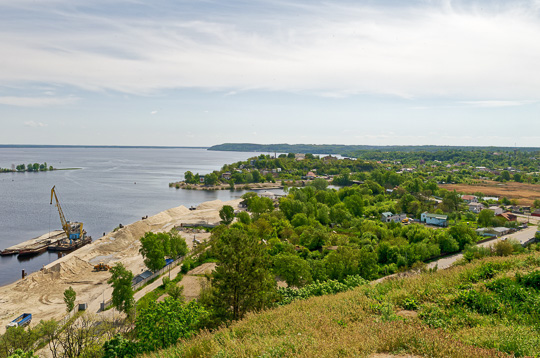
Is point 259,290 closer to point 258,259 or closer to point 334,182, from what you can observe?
point 258,259

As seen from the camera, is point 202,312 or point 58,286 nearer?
point 202,312

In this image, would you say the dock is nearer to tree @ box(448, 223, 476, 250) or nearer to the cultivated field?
tree @ box(448, 223, 476, 250)

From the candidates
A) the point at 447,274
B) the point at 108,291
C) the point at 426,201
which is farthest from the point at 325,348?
the point at 426,201

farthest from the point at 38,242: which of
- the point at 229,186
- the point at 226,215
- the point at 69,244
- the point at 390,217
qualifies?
the point at 229,186

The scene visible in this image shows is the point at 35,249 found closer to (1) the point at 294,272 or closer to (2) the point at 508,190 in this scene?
(1) the point at 294,272

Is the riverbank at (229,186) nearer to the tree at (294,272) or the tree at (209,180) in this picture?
the tree at (209,180)

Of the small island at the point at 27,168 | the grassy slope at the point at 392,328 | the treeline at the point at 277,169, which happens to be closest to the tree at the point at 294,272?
the grassy slope at the point at 392,328

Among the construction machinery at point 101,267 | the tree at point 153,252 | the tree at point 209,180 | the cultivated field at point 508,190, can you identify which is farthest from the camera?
the tree at point 209,180
